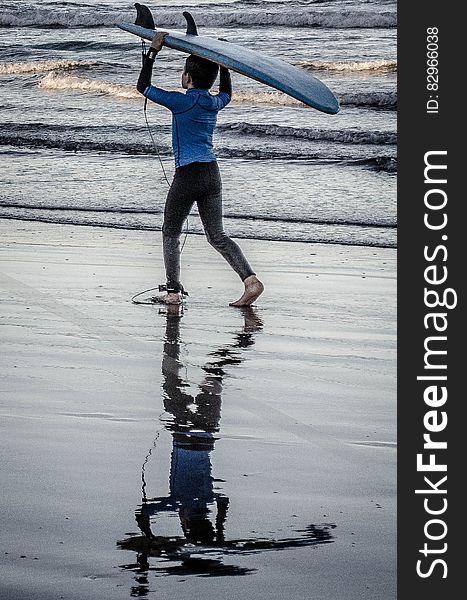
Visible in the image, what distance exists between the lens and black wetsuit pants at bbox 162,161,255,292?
29.1 ft

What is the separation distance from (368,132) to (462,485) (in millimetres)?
18563

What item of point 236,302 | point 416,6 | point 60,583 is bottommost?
point 60,583

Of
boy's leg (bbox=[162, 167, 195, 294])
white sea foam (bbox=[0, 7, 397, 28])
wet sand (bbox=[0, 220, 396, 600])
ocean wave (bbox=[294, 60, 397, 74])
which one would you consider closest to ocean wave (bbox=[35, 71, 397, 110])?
ocean wave (bbox=[294, 60, 397, 74])

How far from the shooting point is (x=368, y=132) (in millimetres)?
22562

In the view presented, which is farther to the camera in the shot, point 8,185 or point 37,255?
point 8,185

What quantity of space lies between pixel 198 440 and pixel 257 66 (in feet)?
12.8

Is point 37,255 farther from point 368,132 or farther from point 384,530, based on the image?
point 368,132

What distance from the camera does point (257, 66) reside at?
881 centimetres

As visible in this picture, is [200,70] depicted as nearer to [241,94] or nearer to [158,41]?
[158,41]

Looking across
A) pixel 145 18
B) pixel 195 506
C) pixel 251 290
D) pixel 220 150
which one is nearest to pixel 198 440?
pixel 195 506

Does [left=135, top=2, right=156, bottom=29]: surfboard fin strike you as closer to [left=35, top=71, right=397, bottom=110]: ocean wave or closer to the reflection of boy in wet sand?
the reflection of boy in wet sand

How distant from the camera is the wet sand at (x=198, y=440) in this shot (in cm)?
418

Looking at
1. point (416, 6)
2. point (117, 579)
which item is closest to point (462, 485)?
point (117, 579)

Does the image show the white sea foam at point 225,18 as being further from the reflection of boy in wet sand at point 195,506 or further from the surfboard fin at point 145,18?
the reflection of boy in wet sand at point 195,506
